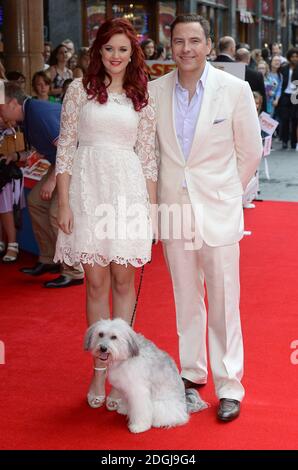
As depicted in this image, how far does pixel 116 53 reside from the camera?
3492mm

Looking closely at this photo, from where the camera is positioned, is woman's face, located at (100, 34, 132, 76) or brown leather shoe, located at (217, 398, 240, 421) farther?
brown leather shoe, located at (217, 398, 240, 421)

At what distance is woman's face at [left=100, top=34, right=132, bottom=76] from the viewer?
11.5 feet

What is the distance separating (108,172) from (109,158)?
63mm

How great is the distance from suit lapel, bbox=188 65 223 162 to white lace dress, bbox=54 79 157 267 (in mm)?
234

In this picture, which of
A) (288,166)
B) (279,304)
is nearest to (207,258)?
(279,304)

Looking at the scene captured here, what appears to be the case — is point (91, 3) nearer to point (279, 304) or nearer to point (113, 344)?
point (279, 304)

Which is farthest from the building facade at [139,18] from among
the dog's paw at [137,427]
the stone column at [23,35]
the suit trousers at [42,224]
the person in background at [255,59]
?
the dog's paw at [137,427]

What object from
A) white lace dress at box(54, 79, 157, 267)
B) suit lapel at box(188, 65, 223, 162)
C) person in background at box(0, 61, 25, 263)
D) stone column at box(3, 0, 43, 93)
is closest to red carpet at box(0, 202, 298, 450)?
person in background at box(0, 61, 25, 263)

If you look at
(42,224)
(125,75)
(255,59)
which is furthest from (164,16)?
(125,75)

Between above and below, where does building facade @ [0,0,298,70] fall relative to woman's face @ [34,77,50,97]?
above

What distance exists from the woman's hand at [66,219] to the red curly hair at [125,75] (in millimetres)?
511

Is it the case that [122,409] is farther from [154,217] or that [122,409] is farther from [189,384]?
[154,217]

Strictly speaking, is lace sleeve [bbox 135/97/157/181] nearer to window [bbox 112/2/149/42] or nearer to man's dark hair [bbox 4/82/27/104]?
man's dark hair [bbox 4/82/27/104]
